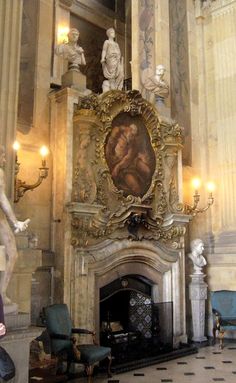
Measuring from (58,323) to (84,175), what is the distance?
7.74 feet

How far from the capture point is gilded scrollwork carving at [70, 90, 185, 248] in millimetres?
7441

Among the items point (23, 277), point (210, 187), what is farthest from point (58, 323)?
point (210, 187)

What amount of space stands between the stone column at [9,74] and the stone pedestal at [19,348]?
5.53 feet

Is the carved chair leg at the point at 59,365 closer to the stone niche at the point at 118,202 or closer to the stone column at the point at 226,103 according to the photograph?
the stone niche at the point at 118,202

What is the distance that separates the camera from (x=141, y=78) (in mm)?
9664

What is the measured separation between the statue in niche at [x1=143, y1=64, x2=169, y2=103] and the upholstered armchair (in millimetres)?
4873

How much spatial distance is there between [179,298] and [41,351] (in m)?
3.07

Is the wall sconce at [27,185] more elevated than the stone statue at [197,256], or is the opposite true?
the wall sconce at [27,185]

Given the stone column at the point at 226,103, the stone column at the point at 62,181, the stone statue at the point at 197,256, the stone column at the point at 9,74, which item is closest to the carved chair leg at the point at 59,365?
the stone column at the point at 62,181

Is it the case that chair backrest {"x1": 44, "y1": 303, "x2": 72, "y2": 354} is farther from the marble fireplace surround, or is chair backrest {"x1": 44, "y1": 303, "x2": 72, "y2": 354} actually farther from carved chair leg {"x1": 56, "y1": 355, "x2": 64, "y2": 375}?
the marble fireplace surround

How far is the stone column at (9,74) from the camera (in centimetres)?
558

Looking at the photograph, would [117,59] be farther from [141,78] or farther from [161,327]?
[161,327]

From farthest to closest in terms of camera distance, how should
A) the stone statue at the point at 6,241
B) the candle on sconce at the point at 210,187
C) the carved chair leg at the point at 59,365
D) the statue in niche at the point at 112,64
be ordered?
the candle on sconce at the point at 210,187
the statue in niche at the point at 112,64
the carved chair leg at the point at 59,365
the stone statue at the point at 6,241

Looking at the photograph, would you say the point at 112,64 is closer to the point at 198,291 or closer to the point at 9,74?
the point at 9,74
